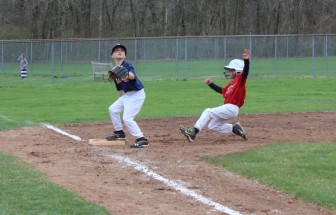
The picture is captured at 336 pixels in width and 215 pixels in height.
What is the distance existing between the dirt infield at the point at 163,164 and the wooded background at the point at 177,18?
48.3 metres

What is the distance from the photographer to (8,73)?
131 ft

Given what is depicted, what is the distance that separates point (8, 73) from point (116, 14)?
30.0 m

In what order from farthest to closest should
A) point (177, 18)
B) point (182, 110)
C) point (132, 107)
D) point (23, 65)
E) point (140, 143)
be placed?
point (177, 18)
point (23, 65)
point (182, 110)
point (132, 107)
point (140, 143)

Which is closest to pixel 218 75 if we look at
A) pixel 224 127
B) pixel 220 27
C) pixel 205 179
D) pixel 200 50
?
pixel 200 50

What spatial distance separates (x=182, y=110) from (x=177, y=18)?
48082mm

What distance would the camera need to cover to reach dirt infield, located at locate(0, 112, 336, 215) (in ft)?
23.2

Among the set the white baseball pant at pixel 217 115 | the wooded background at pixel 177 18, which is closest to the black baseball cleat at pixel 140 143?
the white baseball pant at pixel 217 115

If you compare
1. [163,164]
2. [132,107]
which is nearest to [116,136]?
[132,107]

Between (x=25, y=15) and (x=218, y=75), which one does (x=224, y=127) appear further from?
(x=25, y=15)

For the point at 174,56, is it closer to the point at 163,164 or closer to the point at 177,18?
the point at 163,164

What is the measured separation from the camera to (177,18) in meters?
65.0

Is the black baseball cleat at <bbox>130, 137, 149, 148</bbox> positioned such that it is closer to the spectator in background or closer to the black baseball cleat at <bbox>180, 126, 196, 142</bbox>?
the black baseball cleat at <bbox>180, 126, 196, 142</bbox>

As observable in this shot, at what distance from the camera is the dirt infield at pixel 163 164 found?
7064 mm

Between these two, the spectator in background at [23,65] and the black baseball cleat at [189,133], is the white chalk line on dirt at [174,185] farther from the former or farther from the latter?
the spectator in background at [23,65]
